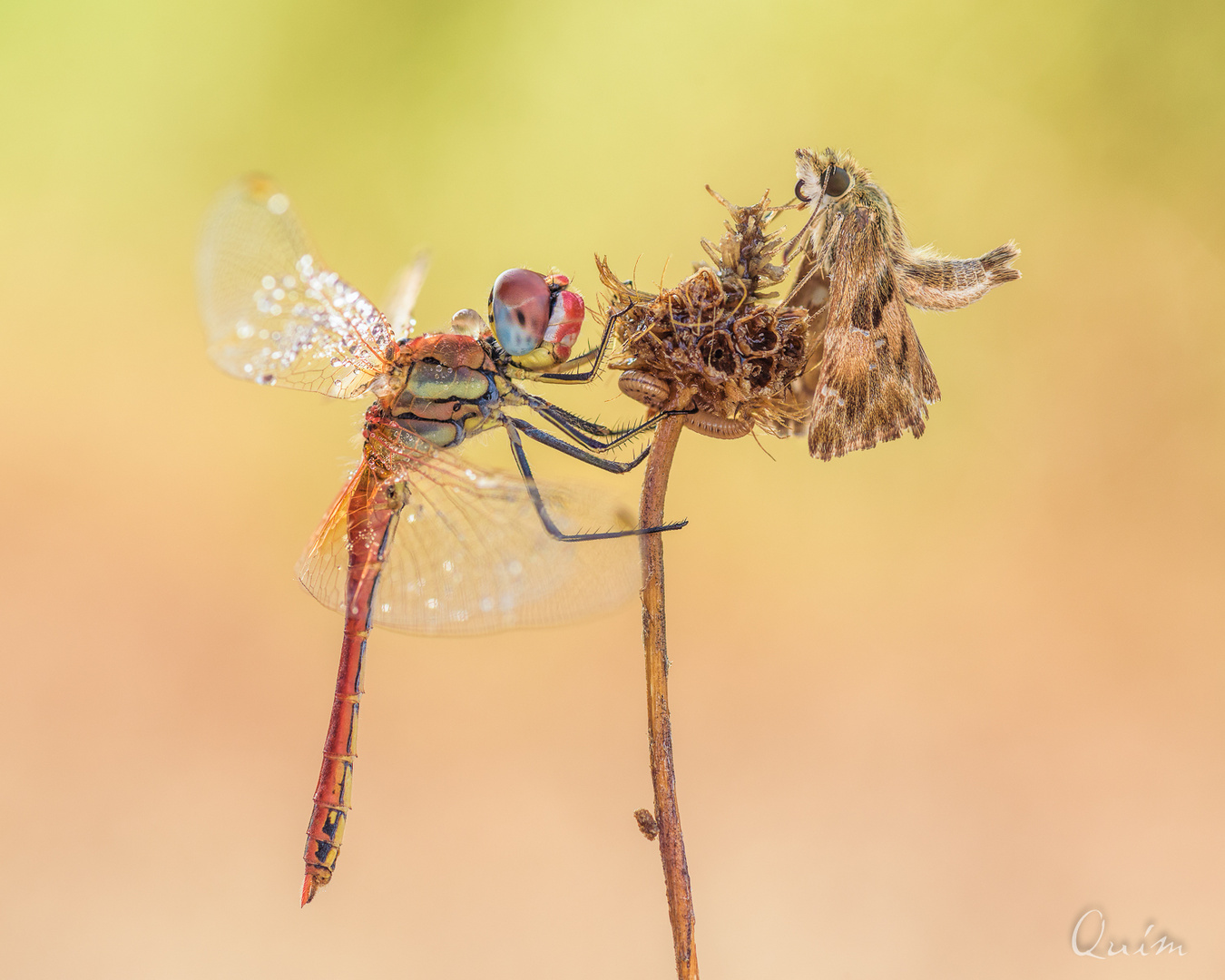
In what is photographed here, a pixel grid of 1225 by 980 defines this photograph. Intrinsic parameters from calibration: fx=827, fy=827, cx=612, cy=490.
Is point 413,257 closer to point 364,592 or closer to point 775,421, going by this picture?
point 364,592

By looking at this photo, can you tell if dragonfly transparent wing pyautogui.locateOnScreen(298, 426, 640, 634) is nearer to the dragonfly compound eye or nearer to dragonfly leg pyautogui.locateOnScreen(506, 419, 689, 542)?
dragonfly leg pyautogui.locateOnScreen(506, 419, 689, 542)

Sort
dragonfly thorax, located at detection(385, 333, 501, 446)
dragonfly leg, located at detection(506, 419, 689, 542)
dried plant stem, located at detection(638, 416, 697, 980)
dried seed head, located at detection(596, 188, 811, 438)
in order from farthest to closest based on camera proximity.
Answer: dragonfly thorax, located at detection(385, 333, 501, 446) → dragonfly leg, located at detection(506, 419, 689, 542) → dried seed head, located at detection(596, 188, 811, 438) → dried plant stem, located at detection(638, 416, 697, 980)

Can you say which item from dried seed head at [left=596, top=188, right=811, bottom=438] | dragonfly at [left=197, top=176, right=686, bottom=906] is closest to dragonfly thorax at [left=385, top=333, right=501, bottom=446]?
dragonfly at [left=197, top=176, right=686, bottom=906]

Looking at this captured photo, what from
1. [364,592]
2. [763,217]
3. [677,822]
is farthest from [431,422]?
[677,822]

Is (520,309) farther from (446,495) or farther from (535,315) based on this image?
(446,495)

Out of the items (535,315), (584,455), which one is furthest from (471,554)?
(535,315)

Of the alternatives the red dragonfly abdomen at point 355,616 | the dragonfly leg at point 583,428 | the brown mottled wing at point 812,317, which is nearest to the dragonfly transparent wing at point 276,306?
the red dragonfly abdomen at point 355,616
